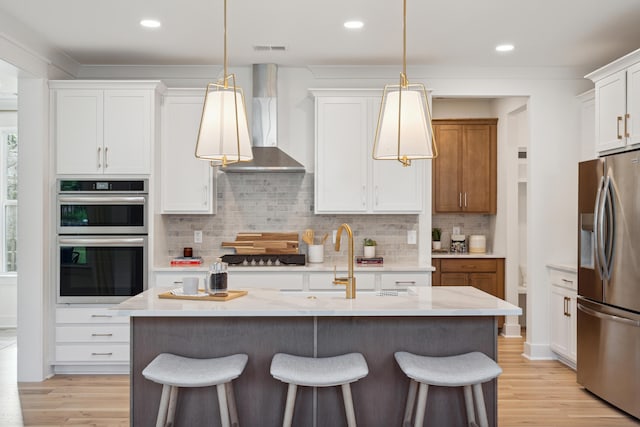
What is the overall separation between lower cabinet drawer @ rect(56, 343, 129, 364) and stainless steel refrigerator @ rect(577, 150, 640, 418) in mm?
3598

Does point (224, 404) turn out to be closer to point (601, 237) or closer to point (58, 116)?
point (601, 237)

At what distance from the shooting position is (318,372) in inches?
104

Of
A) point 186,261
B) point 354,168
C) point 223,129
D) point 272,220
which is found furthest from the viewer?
point 272,220

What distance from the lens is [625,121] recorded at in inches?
157

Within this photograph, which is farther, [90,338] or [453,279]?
[453,279]

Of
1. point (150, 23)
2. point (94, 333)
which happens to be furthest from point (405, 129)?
point (94, 333)

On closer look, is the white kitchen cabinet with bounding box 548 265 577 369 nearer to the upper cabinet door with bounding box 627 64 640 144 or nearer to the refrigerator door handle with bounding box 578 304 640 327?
the refrigerator door handle with bounding box 578 304 640 327

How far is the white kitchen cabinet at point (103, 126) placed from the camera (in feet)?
15.9

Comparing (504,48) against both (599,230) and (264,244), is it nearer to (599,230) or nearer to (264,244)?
(599,230)

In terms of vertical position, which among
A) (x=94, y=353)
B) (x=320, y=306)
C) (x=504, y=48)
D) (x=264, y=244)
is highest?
(x=504, y=48)

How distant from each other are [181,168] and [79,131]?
0.87 m

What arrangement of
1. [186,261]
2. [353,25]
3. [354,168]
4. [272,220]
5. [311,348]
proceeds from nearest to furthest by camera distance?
[311,348] → [353,25] → [186,261] → [354,168] → [272,220]

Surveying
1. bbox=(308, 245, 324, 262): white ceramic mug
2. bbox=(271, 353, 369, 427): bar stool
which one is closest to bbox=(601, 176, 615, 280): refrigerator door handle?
bbox=(271, 353, 369, 427): bar stool

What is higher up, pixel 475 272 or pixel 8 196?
pixel 8 196
